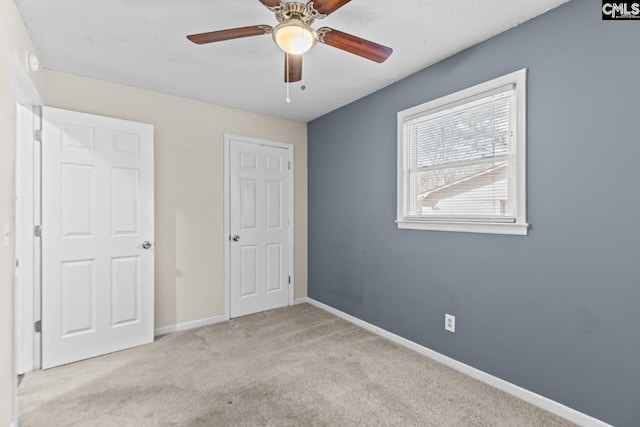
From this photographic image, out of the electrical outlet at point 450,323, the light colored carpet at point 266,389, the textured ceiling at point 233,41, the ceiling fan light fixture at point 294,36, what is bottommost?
the light colored carpet at point 266,389

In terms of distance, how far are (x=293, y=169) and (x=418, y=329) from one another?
8.15 feet

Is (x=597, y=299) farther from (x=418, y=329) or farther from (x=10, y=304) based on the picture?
(x=10, y=304)

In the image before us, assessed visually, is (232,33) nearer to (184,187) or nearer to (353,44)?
(353,44)

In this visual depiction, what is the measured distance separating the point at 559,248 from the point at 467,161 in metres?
0.86

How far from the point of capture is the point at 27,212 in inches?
95.8

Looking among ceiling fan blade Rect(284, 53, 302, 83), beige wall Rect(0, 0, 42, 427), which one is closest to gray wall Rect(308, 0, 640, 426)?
ceiling fan blade Rect(284, 53, 302, 83)

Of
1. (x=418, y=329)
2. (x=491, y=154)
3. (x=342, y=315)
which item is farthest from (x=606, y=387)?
(x=342, y=315)

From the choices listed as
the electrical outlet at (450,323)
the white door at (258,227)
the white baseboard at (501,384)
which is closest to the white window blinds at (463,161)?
the electrical outlet at (450,323)

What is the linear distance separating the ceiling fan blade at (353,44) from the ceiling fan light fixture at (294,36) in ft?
0.27

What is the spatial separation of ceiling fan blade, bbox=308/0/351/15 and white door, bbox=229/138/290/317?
233 centimetres

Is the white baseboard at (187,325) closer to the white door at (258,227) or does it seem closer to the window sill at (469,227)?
the white door at (258,227)

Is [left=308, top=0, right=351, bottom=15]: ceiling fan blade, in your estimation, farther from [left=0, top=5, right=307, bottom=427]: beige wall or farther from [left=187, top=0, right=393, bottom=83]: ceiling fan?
[left=0, top=5, right=307, bottom=427]: beige wall

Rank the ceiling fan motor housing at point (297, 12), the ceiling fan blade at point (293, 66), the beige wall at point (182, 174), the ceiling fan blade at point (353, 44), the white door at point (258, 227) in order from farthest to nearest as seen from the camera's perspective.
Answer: the white door at point (258, 227)
the beige wall at point (182, 174)
the ceiling fan blade at point (293, 66)
the ceiling fan blade at point (353, 44)
the ceiling fan motor housing at point (297, 12)

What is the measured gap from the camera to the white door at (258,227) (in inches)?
145
